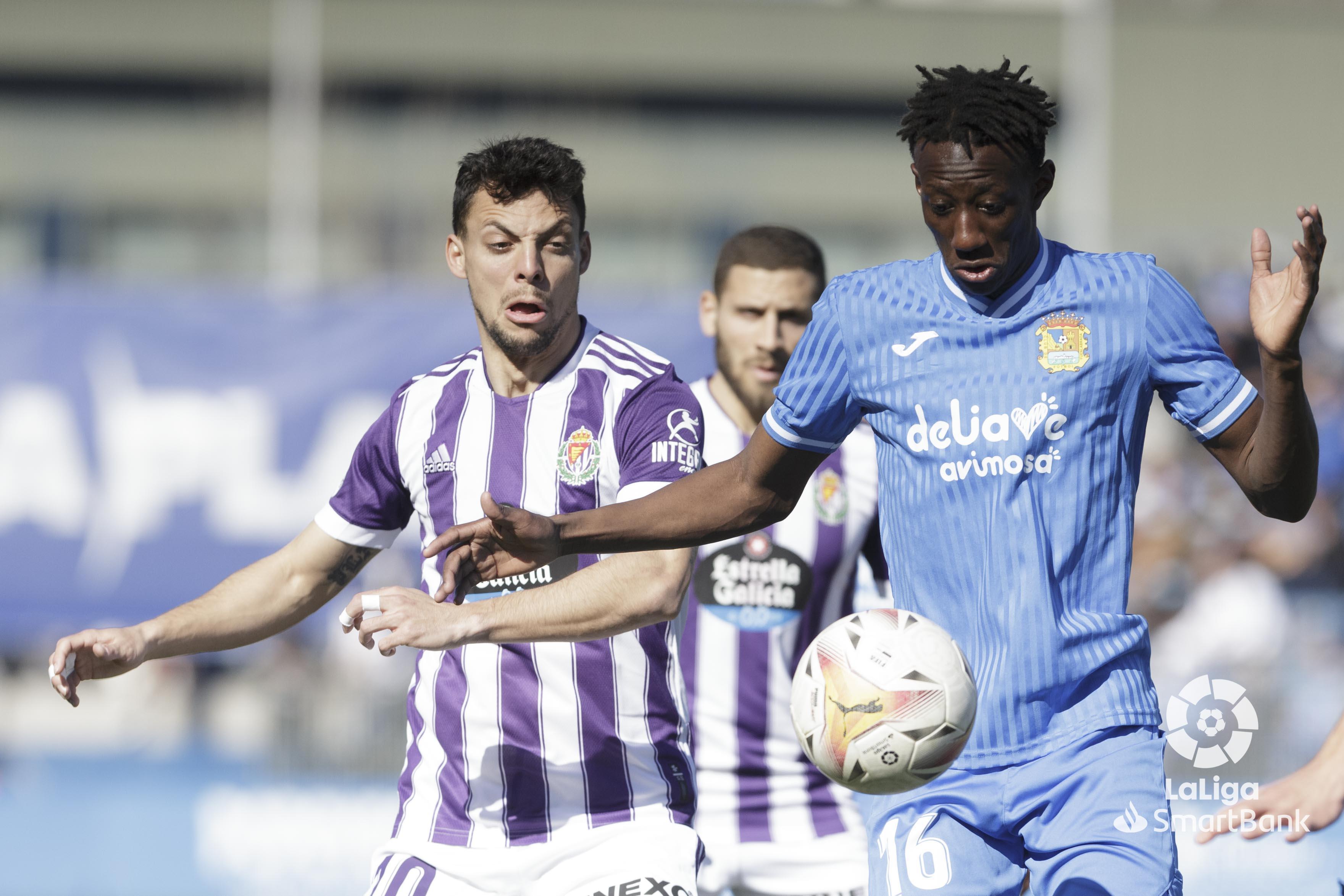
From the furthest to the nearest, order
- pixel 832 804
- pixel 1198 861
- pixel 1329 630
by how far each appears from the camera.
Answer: pixel 1329 630, pixel 1198 861, pixel 832 804

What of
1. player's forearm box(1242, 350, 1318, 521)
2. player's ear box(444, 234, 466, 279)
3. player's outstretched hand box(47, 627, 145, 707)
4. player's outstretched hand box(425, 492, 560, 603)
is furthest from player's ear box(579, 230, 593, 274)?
player's forearm box(1242, 350, 1318, 521)

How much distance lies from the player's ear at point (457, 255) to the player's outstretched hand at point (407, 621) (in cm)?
120

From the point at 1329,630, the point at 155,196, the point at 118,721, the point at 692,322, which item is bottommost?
the point at 118,721

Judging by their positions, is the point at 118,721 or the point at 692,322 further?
the point at 118,721

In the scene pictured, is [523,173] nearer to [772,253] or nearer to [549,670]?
[549,670]

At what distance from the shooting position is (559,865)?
4016mm

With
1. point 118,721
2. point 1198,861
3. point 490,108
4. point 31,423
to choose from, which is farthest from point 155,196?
point 1198,861

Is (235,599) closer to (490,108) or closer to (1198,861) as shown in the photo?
(1198,861)

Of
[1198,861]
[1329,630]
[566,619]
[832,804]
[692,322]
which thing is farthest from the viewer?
[1329,630]

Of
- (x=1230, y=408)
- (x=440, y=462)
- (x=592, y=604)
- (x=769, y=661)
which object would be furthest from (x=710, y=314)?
(x=1230, y=408)

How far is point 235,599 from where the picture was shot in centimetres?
443

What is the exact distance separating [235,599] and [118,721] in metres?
9.68

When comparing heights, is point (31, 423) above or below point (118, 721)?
above

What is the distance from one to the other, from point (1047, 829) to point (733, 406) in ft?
8.12
